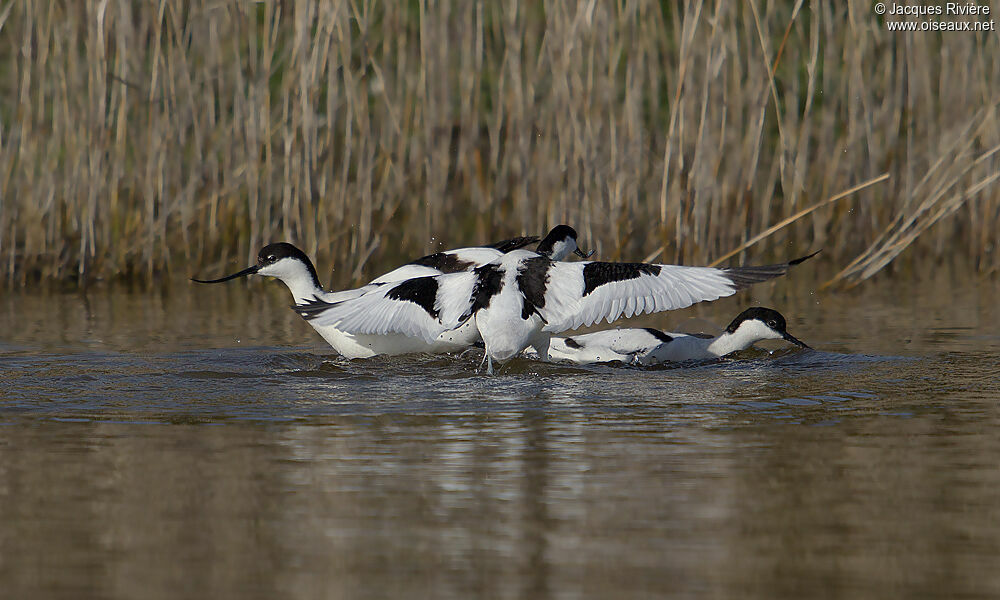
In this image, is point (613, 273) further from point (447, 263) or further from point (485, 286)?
point (447, 263)

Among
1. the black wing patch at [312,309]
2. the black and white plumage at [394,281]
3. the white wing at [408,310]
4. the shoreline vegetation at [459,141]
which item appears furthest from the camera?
the shoreline vegetation at [459,141]

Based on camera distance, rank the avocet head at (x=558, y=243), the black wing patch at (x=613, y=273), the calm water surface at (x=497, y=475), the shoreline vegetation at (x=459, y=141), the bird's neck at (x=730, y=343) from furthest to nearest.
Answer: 1. the shoreline vegetation at (x=459, y=141)
2. the avocet head at (x=558, y=243)
3. the bird's neck at (x=730, y=343)
4. the black wing patch at (x=613, y=273)
5. the calm water surface at (x=497, y=475)

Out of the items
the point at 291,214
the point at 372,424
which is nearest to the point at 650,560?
the point at 372,424

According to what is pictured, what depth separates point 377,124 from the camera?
9.52 m

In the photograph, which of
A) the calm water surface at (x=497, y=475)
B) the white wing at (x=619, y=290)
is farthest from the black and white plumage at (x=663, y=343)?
the white wing at (x=619, y=290)

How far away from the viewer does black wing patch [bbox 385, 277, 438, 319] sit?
20.6 feet

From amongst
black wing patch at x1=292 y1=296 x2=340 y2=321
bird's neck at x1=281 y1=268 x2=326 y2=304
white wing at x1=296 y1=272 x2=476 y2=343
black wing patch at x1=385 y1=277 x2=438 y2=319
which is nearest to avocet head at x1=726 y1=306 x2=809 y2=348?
white wing at x1=296 y1=272 x2=476 y2=343

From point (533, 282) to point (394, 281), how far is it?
1016mm

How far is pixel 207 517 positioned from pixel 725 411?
2.08 metres

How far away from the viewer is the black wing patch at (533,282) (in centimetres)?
614

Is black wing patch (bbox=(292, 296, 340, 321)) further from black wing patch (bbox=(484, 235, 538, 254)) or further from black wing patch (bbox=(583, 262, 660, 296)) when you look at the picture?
black wing patch (bbox=(484, 235, 538, 254))

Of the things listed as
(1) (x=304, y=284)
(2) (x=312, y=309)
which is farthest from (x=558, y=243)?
(2) (x=312, y=309)

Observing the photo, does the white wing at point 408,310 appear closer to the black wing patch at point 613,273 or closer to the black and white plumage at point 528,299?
the black and white plumage at point 528,299

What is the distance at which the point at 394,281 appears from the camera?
22.9 feet
